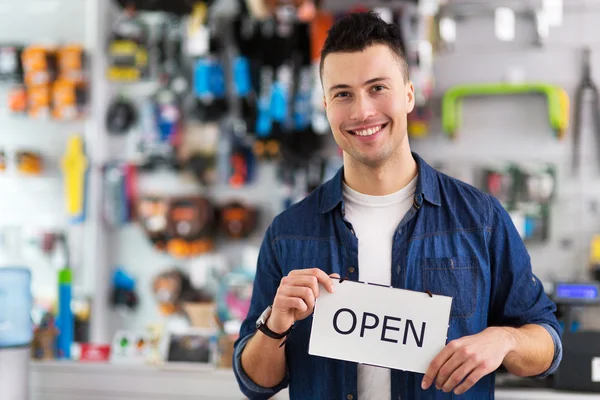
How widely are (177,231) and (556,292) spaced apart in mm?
2753

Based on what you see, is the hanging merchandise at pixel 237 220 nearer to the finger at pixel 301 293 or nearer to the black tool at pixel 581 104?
the black tool at pixel 581 104

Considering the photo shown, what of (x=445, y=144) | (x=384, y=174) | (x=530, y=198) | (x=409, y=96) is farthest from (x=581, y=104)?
(x=384, y=174)

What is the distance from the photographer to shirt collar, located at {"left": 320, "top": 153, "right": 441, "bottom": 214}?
5.85 feet

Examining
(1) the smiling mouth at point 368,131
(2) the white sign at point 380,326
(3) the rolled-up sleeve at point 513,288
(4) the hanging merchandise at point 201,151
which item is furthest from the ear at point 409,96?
(4) the hanging merchandise at point 201,151

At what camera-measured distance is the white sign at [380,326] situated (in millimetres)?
1653

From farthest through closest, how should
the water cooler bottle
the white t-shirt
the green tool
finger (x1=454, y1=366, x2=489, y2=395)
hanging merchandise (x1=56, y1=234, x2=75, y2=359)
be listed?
1. the green tool
2. hanging merchandise (x1=56, y1=234, x2=75, y2=359)
3. the water cooler bottle
4. the white t-shirt
5. finger (x1=454, y1=366, x2=489, y2=395)

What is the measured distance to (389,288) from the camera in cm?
167

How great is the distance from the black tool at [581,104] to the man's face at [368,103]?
3014mm

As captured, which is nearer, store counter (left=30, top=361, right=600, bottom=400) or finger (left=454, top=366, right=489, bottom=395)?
finger (left=454, top=366, right=489, bottom=395)

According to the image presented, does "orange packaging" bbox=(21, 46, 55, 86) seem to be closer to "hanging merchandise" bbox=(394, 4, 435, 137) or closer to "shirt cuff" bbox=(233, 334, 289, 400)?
"hanging merchandise" bbox=(394, 4, 435, 137)

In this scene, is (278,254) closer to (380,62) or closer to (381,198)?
(381,198)

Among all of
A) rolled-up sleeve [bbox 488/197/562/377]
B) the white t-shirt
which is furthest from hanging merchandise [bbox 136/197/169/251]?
rolled-up sleeve [bbox 488/197/562/377]

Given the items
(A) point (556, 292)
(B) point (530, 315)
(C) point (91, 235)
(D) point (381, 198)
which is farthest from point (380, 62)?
(C) point (91, 235)

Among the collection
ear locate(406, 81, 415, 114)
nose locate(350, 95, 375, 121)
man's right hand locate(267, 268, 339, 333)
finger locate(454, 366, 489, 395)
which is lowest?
finger locate(454, 366, 489, 395)
